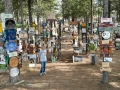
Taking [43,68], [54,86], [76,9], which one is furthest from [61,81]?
[76,9]

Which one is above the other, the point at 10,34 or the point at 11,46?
the point at 10,34

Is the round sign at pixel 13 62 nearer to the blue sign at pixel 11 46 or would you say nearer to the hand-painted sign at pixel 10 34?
the blue sign at pixel 11 46

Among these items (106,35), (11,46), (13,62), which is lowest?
(13,62)

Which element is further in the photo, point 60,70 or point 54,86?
point 60,70

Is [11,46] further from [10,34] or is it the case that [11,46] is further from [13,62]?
[13,62]

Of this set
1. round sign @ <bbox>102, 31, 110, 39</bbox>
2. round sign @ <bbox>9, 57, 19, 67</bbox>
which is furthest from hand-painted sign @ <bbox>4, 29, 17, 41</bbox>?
round sign @ <bbox>102, 31, 110, 39</bbox>

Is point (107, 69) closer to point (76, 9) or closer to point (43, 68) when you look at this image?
point (43, 68)

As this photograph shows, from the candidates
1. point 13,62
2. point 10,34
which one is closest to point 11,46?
point 10,34

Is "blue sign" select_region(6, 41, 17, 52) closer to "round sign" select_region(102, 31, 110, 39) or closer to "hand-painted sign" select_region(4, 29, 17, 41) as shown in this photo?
"hand-painted sign" select_region(4, 29, 17, 41)

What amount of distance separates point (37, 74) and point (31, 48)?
3258 millimetres

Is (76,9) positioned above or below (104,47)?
above

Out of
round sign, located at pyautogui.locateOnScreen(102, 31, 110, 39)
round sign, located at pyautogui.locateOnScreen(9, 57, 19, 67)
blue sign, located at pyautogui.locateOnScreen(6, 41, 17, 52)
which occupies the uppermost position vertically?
round sign, located at pyautogui.locateOnScreen(102, 31, 110, 39)

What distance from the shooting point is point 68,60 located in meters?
14.5

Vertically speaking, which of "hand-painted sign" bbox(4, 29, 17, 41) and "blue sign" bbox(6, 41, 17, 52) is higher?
"hand-painted sign" bbox(4, 29, 17, 41)
